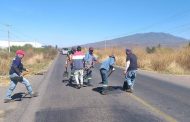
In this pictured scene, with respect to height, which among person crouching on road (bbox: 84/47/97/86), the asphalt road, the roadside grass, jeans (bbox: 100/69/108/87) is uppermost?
person crouching on road (bbox: 84/47/97/86)

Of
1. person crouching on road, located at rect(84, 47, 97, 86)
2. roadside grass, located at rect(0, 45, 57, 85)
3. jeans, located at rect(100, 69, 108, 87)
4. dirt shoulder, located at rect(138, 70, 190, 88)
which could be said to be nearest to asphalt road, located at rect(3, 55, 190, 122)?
jeans, located at rect(100, 69, 108, 87)

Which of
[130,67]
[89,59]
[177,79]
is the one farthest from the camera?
[177,79]

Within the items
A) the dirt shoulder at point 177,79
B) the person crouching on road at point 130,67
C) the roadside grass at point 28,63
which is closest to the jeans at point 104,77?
the person crouching on road at point 130,67

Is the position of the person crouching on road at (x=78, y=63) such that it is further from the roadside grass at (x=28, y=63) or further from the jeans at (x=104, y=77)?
the roadside grass at (x=28, y=63)

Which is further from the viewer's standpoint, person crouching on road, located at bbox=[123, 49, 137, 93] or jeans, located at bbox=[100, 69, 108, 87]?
person crouching on road, located at bbox=[123, 49, 137, 93]

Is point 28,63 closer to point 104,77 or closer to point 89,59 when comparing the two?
point 89,59

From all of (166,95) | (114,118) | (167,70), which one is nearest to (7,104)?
(114,118)

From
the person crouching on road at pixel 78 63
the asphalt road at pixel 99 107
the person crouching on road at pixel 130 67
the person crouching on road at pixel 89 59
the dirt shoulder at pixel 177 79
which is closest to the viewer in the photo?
the asphalt road at pixel 99 107

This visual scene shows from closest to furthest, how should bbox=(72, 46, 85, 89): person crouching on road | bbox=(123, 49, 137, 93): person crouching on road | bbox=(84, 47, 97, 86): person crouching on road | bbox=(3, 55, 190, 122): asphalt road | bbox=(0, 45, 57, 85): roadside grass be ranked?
1. bbox=(3, 55, 190, 122): asphalt road
2. bbox=(123, 49, 137, 93): person crouching on road
3. bbox=(72, 46, 85, 89): person crouching on road
4. bbox=(84, 47, 97, 86): person crouching on road
5. bbox=(0, 45, 57, 85): roadside grass

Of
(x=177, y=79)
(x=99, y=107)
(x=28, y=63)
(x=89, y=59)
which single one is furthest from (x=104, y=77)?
Answer: (x=28, y=63)

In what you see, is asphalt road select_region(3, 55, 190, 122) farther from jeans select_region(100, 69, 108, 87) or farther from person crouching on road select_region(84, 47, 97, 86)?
person crouching on road select_region(84, 47, 97, 86)

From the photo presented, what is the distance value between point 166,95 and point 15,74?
18.6 ft

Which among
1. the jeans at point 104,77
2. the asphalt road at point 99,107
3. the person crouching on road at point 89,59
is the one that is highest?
the person crouching on road at point 89,59

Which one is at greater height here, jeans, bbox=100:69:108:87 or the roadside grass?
jeans, bbox=100:69:108:87
